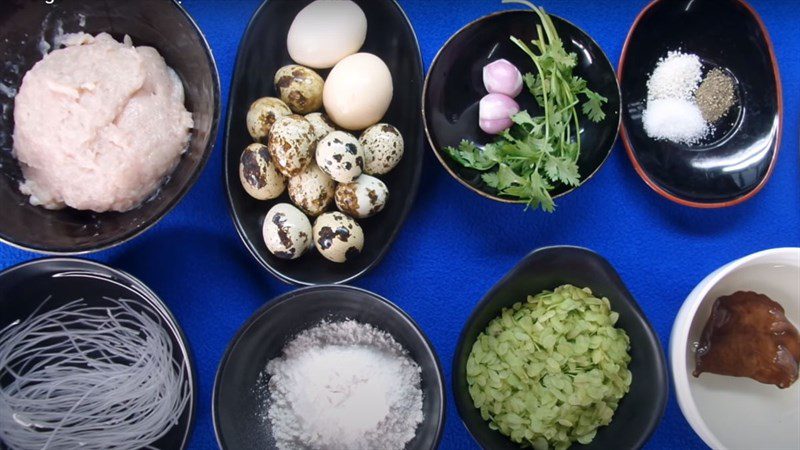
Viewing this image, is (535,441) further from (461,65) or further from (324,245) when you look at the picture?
(461,65)

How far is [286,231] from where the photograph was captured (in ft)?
3.52

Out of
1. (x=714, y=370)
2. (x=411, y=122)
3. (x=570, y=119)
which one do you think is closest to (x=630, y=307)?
(x=714, y=370)

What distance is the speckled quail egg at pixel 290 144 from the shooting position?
106 cm

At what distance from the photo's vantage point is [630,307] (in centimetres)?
109

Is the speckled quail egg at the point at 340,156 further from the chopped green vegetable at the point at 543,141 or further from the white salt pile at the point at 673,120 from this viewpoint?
the white salt pile at the point at 673,120

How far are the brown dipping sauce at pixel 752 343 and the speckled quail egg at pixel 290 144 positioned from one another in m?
0.73

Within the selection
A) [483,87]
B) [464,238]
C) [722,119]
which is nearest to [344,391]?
[464,238]

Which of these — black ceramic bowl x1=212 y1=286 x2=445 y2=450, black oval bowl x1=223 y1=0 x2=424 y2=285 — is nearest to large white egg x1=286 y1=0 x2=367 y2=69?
black oval bowl x1=223 y1=0 x2=424 y2=285

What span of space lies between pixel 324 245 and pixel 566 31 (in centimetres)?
55

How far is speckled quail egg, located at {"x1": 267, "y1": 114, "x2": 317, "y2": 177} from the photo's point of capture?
1.06 m

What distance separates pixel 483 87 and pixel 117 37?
24.1 inches

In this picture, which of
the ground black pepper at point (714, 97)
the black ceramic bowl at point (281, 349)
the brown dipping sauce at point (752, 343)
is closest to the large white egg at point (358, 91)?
the black ceramic bowl at point (281, 349)

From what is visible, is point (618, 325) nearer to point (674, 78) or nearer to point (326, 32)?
point (674, 78)

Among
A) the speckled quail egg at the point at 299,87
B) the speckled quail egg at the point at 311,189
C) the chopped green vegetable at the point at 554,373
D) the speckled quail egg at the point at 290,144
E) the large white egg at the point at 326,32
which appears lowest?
the chopped green vegetable at the point at 554,373
